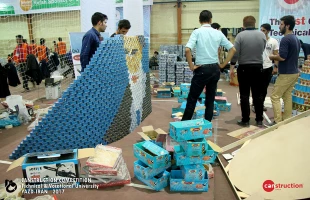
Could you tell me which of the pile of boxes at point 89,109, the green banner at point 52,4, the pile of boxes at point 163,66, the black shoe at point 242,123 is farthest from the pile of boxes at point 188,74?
the green banner at point 52,4

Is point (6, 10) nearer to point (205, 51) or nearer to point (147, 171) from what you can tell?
point (205, 51)

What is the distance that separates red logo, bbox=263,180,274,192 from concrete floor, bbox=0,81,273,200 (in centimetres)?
35

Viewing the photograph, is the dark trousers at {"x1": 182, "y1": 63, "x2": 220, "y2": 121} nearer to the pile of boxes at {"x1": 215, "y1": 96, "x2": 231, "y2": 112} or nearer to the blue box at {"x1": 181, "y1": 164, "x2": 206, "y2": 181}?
the blue box at {"x1": 181, "y1": 164, "x2": 206, "y2": 181}

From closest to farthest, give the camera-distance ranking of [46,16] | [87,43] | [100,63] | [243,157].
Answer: [243,157]
[100,63]
[87,43]
[46,16]

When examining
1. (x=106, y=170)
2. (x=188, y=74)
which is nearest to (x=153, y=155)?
(x=106, y=170)

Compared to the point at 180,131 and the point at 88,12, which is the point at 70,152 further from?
the point at 88,12

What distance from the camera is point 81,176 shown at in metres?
3.19

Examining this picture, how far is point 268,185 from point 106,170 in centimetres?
→ 166

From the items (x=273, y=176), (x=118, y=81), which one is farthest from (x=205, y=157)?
(x=118, y=81)

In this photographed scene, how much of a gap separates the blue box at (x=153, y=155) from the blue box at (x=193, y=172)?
0.22 meters

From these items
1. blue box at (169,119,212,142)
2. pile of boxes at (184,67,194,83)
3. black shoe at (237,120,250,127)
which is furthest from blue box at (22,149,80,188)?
pile of boxes at (184,67,194,83)

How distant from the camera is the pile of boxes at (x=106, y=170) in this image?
119 inches

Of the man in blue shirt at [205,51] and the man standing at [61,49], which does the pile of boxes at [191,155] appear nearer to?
the man in blue shirt at [205,51]

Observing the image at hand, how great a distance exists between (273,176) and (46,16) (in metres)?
12.6
